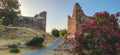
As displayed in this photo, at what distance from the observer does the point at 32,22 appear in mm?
65875

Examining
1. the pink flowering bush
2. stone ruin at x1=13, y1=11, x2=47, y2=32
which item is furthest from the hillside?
the pink flowering bush

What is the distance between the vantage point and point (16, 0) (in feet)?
227

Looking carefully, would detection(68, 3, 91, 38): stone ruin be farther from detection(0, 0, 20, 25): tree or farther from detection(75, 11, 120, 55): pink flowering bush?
detection(75, 11, 120, 55): pink flowering bush

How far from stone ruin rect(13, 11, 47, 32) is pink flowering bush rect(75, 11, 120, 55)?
47763 mm

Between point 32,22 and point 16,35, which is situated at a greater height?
point 32,22

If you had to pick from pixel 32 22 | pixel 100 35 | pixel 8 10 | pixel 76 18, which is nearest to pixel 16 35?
pixel 76 18

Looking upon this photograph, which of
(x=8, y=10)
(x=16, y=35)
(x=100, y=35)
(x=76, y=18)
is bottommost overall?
(x=100, y=35)

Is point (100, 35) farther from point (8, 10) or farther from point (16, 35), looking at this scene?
point (8, 10)

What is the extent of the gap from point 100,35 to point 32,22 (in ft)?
163

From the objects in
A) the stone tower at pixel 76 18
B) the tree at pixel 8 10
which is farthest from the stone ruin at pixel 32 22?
the stone tower at pixel 76 18

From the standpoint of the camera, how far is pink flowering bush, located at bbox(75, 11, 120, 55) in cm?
1694

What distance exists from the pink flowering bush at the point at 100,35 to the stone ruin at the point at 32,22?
4776cm

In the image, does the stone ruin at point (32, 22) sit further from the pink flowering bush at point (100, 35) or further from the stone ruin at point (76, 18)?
the pink flowering bush at point (100, 35)

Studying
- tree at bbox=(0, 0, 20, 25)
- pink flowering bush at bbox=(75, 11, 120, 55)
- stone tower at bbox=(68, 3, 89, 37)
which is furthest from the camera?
tree at bbox=(0, 0, 20, 25)
